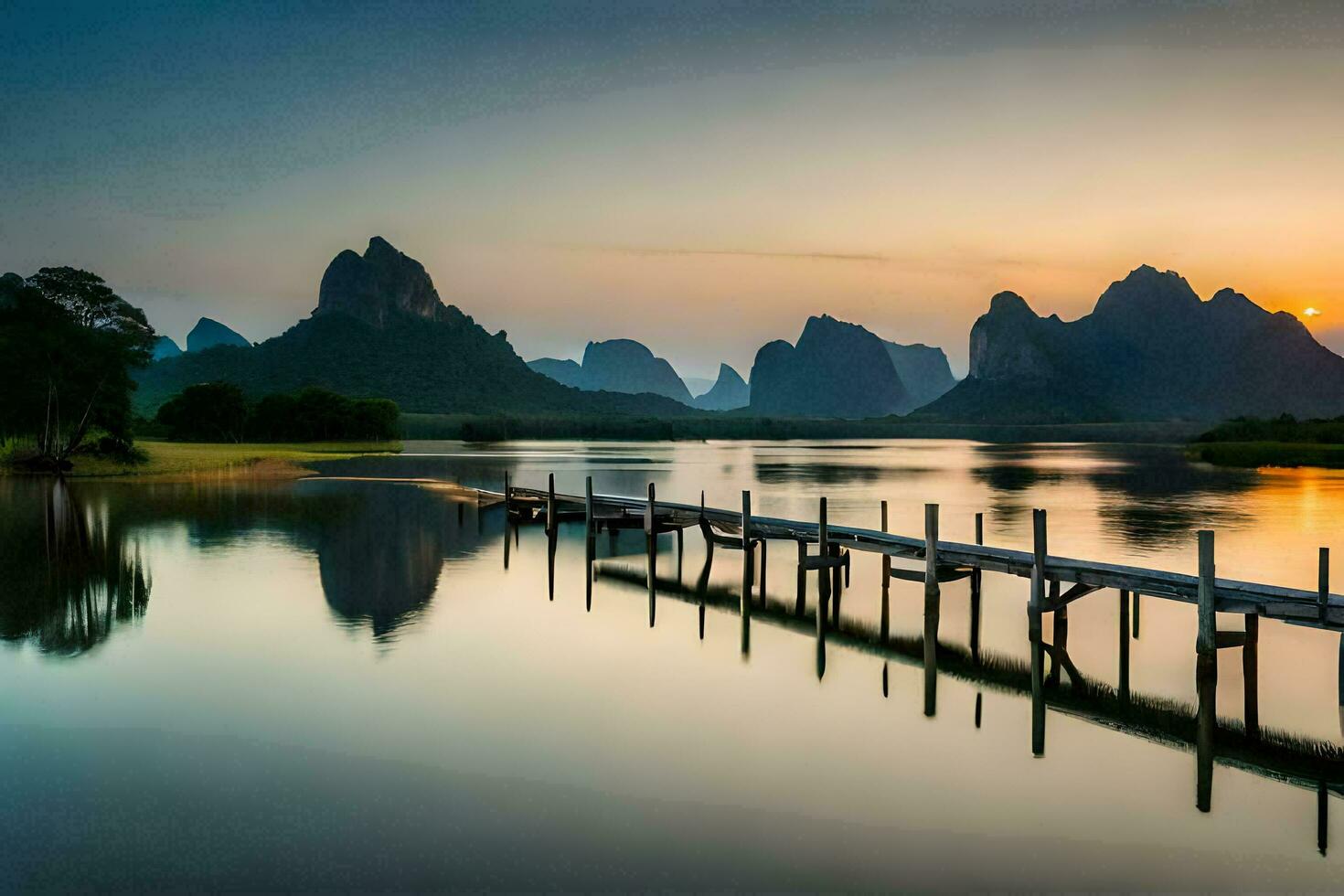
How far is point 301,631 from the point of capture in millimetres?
16797

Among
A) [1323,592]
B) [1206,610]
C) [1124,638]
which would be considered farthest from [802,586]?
[1323,592]

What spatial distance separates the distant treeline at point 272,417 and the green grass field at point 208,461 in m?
4.55

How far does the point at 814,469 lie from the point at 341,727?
67.7 meters

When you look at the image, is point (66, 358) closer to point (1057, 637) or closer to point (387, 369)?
point (1057, 637)

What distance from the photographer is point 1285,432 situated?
260 ft

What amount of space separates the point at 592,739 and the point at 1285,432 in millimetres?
85162

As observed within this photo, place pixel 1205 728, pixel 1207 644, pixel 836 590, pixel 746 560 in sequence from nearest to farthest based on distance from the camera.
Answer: pixel 1205 728 → pixel 1207 644 → pixel 836 590 → pixel 746 560

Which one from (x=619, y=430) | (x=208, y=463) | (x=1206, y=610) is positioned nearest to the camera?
(x=1206, y=610)

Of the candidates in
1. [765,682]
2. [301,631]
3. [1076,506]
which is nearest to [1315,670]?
[765,682]

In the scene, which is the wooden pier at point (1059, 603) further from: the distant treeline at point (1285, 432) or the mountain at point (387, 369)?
the mountain at point (387, 369)

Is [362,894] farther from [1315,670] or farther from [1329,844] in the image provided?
[1315,670]

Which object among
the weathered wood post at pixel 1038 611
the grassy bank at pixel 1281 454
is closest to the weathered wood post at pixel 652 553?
the weathered wood post at pixel 1038 611

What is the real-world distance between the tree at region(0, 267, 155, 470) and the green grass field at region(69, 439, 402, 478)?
1.70m

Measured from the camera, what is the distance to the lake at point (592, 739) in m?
8.04
